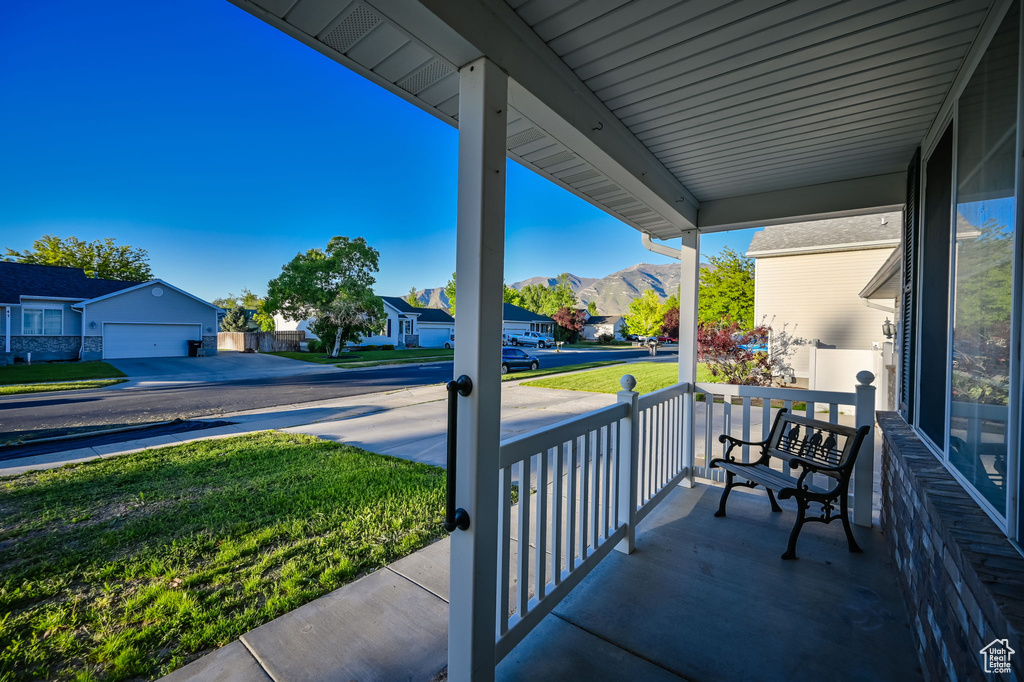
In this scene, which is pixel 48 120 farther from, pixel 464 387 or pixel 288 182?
pixel 464 387

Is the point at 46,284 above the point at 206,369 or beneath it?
above

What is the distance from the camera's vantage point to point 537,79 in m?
1.65

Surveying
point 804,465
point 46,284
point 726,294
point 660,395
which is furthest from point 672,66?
point 46,284

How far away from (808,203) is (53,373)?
1820 cm

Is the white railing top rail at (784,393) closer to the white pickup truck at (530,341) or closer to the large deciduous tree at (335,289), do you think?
the large deciduous tree at (335,289)

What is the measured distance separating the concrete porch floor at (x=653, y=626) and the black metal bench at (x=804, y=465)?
0.27 m

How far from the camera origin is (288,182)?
30.8 metres

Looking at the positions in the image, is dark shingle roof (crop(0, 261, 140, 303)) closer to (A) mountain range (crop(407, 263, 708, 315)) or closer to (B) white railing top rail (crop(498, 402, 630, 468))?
(B) white railing top rail (crop(498, 402, 630, 468))

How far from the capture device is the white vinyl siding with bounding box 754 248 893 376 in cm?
1003

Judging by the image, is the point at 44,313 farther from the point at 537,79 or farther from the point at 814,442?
the point at 814,442

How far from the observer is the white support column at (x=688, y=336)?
364 centimetres

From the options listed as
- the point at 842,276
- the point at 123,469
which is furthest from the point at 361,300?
the point at 842,276

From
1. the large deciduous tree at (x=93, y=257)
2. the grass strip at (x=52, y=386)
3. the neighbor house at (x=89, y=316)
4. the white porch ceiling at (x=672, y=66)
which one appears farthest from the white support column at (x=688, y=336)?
the large deciduous tree at (x=93, y=257)

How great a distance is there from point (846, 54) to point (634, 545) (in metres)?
2.71
